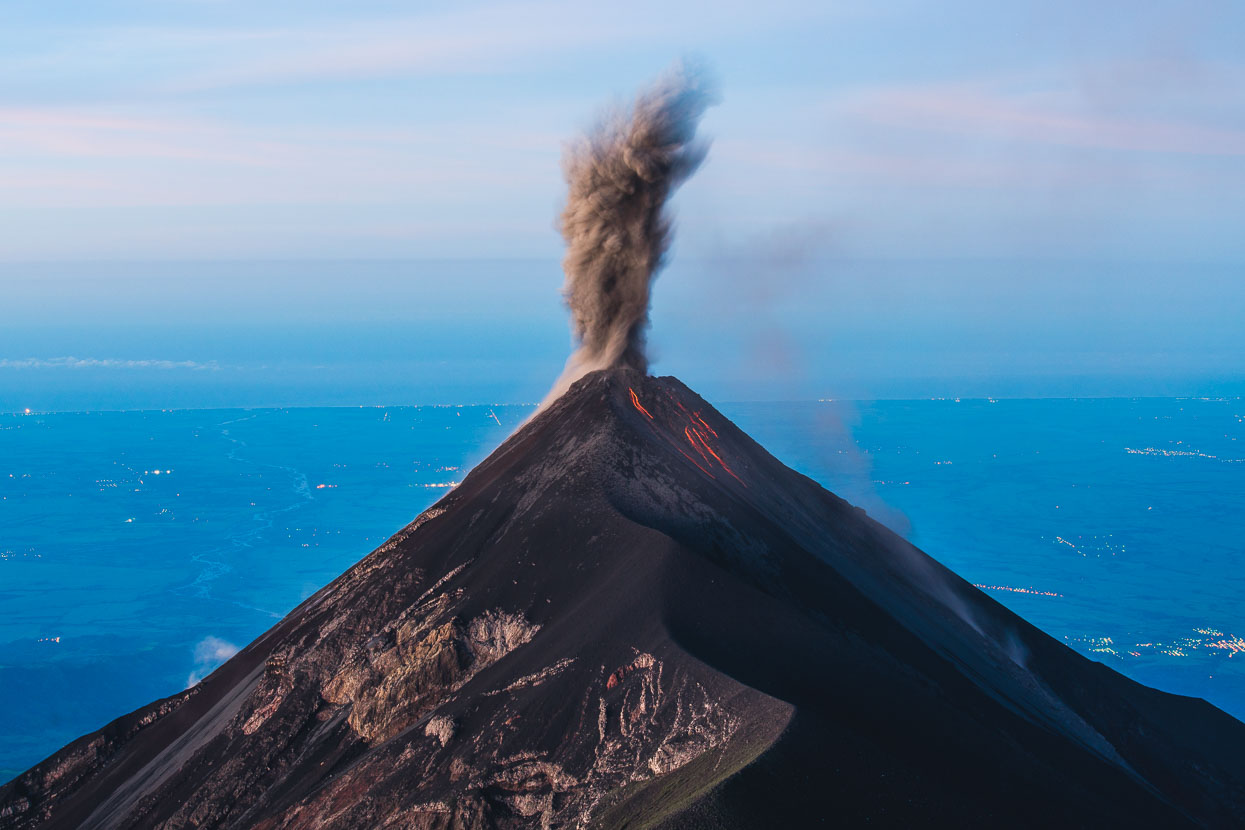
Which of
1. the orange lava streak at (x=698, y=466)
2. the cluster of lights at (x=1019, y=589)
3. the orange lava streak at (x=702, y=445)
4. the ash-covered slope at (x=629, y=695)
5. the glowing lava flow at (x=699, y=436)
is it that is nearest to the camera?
the ash-covered slope at (x=629, y=695)

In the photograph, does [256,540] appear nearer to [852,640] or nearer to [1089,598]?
[1089,598]

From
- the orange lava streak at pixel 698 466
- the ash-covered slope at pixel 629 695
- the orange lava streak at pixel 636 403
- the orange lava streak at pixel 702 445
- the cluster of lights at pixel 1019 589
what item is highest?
the cluster of lights at pixel 1019 589

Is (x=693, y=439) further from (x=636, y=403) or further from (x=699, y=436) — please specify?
(x=636, y=403)

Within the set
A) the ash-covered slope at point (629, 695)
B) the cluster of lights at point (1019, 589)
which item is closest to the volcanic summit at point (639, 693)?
the ash-covered slope at point (629, 695)

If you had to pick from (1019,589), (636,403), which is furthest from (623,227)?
(1019,589)

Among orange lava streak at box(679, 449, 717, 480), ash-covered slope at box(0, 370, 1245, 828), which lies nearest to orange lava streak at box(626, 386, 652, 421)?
ash-covered slope at box(0, 370, 1245, 828)

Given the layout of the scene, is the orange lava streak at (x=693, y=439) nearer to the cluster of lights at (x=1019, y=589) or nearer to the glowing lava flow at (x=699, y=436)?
the glowing lava flow at (x=699, y=436)

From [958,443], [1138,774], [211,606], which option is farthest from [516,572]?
[958,443]

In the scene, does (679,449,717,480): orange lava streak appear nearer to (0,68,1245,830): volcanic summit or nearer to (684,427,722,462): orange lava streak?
(0,68,1245,830): volcanic summit
